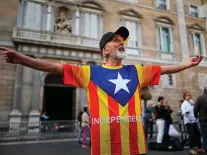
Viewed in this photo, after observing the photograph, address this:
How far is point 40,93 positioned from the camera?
12.0 m

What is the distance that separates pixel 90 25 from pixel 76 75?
13146 millimetres

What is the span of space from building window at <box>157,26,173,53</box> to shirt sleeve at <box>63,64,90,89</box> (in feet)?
50.3

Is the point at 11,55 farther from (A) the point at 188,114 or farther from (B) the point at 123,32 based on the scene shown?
(A) the point at 188,114

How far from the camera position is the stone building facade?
11.7 metres

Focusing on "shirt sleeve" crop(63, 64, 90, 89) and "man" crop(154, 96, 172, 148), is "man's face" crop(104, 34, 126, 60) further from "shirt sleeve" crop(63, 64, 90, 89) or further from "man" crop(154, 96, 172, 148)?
"man" crop(154, 96, 172, 148)

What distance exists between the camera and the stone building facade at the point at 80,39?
11.7 meters

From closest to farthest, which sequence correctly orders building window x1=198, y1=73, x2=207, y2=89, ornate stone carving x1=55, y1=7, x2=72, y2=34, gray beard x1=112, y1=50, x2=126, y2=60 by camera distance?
gray beard x1=112, y1=50, x2=126, y2=60
ornate stone carving x1=55, y1=7, x2=72, y2=34
building window x1=198, y1=73, x2=207, y2=89

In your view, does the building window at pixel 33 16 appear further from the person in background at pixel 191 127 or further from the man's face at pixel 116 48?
the man's face at pixel 116 48

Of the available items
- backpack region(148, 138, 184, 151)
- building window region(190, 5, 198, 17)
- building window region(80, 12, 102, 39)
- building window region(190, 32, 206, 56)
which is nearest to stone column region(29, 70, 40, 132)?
building window region(80, 12, 102, 39)

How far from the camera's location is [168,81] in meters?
15.7

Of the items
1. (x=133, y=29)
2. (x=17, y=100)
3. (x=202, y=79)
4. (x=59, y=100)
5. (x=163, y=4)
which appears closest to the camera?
(x=17, y=100)

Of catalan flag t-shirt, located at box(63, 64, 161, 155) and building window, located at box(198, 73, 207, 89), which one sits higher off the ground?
building window, located at box(198, 73, 207, 89)

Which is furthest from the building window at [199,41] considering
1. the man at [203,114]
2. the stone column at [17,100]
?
the stone column at [17,100]

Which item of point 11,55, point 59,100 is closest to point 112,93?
point 11,55
